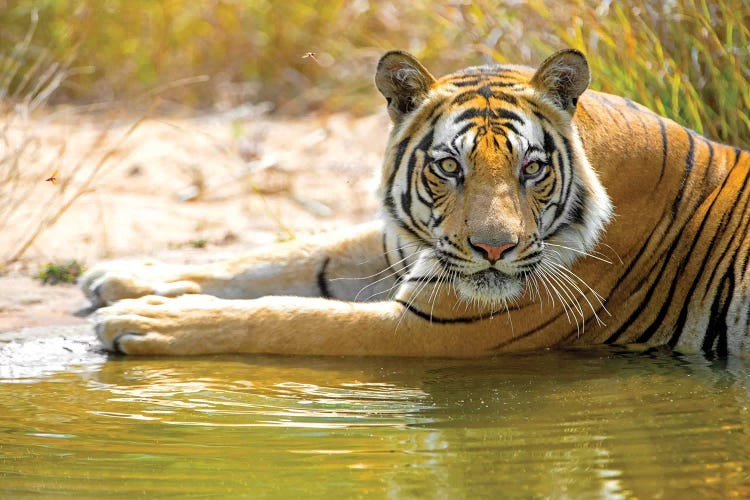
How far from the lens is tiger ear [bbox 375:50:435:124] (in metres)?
3.71

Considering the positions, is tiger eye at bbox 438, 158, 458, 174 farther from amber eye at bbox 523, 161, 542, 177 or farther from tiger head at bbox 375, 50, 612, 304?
amber eye at bbox 523, 161, 542, 177

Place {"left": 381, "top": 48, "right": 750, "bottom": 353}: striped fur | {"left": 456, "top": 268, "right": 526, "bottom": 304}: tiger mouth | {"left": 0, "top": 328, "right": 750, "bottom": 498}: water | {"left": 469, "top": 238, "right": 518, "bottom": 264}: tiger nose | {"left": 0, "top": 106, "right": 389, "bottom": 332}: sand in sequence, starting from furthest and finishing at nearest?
{"left": 0, "top": 106, "right": 389, "bottom": 332}: sand → {"left": 381, "top": 48, "right": 750, "bottom": 353}: striped fur → {"left": 456, "top": 268, "right": 526, "bottom": 304}: tiger mouth → {"left": 469, "top": 238, "right": 518, "bottom": 264}: tiger nose → {"left": 0, "top": 328, "right": 750, "bottom": 498}: water

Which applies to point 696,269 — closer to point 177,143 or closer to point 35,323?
point 35,323

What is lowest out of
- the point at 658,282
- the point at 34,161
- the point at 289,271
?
the point at 658,282

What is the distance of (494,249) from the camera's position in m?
3.35

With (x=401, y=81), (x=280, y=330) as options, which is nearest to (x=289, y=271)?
(x=280, y=330)

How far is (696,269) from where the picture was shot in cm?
386

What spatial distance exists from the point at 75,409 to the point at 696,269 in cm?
215

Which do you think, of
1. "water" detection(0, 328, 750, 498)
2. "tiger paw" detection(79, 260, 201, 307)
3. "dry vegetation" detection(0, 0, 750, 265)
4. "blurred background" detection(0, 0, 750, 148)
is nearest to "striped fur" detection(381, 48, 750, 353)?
"water" detection(0, 328, 750, 498)

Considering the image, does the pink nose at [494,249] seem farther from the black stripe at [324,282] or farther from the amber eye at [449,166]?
the black stripe at [324,282]

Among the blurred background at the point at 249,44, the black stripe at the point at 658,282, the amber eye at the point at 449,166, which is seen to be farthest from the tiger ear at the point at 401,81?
the blurred background at the point at 249,44

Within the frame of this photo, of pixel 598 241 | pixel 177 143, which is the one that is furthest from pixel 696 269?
pixel 177 143

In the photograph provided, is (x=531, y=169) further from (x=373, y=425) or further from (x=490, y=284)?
(x=373, y=425)

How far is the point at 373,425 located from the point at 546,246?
1038 millimetres
